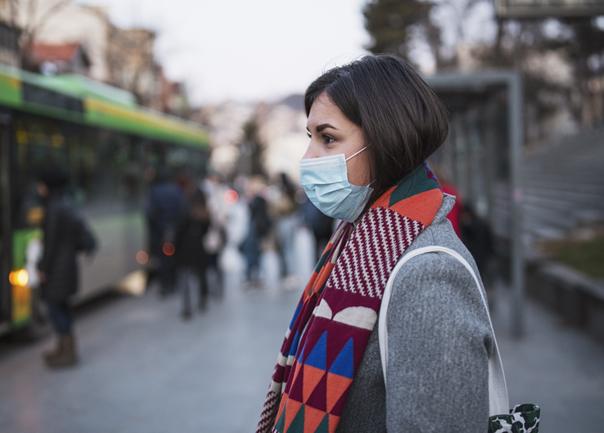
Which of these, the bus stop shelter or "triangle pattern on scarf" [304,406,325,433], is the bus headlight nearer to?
the bus stop shelter

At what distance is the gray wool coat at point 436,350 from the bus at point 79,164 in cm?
658

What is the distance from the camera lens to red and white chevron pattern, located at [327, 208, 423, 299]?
4.89 ft

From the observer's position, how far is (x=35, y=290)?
319 inches

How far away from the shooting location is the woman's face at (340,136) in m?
1.65

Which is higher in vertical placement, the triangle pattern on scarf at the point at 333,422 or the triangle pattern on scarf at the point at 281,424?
the triangle pattern on scarf at the point at 333,422

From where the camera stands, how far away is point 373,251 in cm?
152

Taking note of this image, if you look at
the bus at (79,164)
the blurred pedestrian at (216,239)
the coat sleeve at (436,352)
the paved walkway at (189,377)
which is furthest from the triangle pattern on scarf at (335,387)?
the blurred pedestrian at (216,239)

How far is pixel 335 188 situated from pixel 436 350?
490 mm

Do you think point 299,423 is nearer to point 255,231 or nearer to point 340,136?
point 340,136

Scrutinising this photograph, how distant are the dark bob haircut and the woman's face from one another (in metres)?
0.01

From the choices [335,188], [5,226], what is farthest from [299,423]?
[5,226]

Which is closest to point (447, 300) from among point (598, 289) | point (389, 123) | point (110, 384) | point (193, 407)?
point (389, 123)

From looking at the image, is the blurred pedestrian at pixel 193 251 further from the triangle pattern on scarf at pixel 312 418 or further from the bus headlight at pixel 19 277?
the triangle pattern on scarf at pixel 312 418

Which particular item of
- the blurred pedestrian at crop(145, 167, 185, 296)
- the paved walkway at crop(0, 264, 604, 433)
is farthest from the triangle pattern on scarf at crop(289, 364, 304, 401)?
the blurred pedestrian at crop(145, 167, 185, 296)
